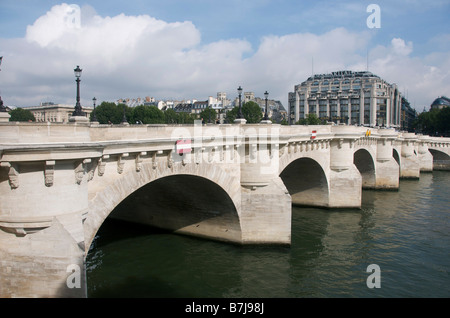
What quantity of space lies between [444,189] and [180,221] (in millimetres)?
37108

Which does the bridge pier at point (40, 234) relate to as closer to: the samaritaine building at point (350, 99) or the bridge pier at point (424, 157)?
the bridge pier at point (424, 157)

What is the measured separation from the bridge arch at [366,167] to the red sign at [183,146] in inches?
1305

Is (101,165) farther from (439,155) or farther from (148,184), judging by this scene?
(439,155)

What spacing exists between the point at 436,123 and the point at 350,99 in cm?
3998

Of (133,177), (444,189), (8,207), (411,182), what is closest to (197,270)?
(133,177)

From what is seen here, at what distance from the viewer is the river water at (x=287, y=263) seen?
17859 millimetres

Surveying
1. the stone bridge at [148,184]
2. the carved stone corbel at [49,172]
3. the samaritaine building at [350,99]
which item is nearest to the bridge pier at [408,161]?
the stone bridge at [148,184]

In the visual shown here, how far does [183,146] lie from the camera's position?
17219 millimetres

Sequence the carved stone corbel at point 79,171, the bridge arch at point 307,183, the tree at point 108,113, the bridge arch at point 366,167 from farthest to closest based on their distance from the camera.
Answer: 1. the tree at point 108,113
2. the bridge arch at point 366,167
3. the bridge arch at point 307,183
4. the carved stone corbel at point 79,171

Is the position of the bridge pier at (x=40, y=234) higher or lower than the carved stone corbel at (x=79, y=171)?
lower

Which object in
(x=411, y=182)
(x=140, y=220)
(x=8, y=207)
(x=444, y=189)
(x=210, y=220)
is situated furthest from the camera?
(x=411, y=182)

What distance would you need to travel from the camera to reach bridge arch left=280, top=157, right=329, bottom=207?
34.0 meters

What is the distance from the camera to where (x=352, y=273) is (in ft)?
65.6
